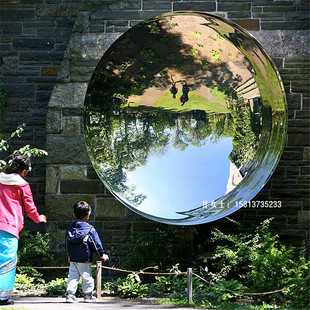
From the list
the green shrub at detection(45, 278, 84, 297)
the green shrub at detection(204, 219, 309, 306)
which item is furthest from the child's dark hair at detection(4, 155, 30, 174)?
the green shrub at detection(204, 219, 309, 306)

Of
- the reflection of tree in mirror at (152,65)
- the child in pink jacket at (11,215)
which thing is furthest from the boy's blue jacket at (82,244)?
the reflection of tree in mirror at (152,65)

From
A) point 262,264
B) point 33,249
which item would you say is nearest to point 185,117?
point 262,264

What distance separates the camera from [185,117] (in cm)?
654

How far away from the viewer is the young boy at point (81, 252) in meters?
5.54

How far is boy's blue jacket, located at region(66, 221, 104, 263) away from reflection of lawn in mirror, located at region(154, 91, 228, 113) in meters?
1.61

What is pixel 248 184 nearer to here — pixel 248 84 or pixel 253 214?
pixel 253 214

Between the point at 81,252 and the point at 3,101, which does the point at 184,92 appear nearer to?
the point at 81,252

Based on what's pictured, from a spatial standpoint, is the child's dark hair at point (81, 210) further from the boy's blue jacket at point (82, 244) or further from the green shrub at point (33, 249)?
the green shrub at point (33, 249)

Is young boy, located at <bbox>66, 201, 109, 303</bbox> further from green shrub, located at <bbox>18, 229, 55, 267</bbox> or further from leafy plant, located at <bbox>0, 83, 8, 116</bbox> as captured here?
leafy plant, located at <bbox>0, 83, 8, 116</bbox>

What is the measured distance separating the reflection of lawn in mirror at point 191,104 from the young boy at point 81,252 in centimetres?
148

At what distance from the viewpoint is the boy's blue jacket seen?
553 centimetres

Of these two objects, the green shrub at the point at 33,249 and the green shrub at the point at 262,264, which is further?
the green shrub at the point at 33,249

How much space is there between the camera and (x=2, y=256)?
17.1ft

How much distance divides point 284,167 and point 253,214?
0.60 m
